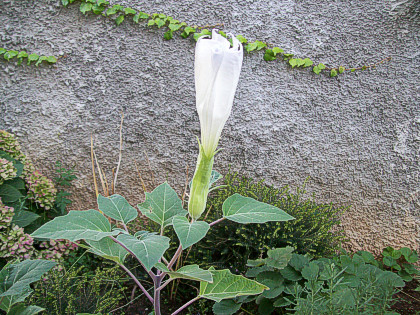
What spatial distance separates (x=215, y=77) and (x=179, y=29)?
4.46ft

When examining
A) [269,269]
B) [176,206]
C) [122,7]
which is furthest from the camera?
[122,7]

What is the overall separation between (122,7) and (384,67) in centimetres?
161

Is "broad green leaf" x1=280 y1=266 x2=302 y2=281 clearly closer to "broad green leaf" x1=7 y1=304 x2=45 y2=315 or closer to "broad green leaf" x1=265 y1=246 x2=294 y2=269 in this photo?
"broad green leaf" x1=265 y1=246 x2=294 y2=269

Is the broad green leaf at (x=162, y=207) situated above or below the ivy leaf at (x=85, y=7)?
below

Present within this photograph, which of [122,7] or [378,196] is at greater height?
[122,7]

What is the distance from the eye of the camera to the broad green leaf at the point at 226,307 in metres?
1.23

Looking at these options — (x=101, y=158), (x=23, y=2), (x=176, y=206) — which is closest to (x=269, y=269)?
(x=176, y=206)

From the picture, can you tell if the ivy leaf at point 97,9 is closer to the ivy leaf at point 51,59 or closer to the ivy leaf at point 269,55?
the ivy leaf at point 51,59

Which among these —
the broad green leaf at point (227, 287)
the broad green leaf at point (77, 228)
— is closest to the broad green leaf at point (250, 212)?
the broad green leaf at point (227, 287)

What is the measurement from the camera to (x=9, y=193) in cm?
169

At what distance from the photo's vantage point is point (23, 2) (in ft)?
6.48

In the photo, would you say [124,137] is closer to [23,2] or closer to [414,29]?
[23,2]

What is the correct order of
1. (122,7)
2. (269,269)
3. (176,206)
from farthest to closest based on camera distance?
1. (122,7)
2. (269,269)
3. (176,206)

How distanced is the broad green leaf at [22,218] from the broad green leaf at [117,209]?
0.89 metres
